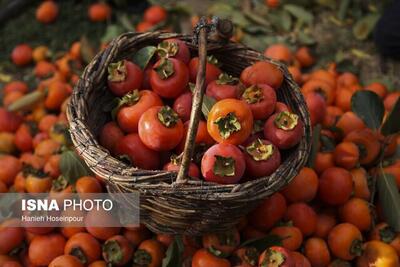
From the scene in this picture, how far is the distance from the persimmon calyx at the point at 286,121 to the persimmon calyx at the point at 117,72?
0.53 meters

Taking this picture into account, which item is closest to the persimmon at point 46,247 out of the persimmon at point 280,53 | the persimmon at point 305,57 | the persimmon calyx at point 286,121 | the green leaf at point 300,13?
the persimmon calyx at point 286,121

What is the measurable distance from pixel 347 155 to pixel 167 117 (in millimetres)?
786

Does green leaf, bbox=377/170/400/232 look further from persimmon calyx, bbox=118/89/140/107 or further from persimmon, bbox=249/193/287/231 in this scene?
persimmon calyx, bbox=118/89/140/107

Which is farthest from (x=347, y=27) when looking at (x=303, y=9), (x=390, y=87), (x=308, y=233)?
(x=308, y=233)

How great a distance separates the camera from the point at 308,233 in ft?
6.17

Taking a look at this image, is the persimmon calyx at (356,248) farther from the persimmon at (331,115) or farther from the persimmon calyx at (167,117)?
the persimmon calyx at (167,117)

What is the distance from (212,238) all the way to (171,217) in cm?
23

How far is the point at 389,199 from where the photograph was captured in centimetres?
192

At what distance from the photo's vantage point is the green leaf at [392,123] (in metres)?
1.90

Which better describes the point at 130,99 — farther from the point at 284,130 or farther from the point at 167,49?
the point at 284,130

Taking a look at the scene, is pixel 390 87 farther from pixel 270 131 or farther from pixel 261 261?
pixel 261 261

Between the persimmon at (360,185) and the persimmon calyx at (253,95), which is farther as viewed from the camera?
the persimmon at (360,185)

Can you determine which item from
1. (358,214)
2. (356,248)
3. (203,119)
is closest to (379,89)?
(358,214)

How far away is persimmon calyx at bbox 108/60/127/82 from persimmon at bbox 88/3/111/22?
1505mm
